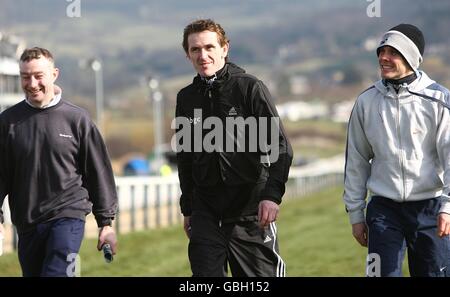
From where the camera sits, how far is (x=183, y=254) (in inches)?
685

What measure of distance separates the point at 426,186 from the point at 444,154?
0.22 m

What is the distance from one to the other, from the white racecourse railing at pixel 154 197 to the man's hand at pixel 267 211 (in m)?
9.75

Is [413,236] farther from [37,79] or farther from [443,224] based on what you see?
[37,79]

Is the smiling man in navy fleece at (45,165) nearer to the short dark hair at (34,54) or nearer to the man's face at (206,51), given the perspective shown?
the short dark hair at (34,54)

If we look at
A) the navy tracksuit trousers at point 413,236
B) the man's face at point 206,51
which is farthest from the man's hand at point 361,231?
the man's face at point 206,51

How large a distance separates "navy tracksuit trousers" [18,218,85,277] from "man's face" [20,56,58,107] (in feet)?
2.60

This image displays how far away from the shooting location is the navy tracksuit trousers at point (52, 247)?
300 inches

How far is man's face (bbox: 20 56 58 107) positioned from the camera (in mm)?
7797

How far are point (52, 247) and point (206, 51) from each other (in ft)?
5.13

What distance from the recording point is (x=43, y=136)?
25.7ft

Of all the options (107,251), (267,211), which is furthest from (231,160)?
(107,251)

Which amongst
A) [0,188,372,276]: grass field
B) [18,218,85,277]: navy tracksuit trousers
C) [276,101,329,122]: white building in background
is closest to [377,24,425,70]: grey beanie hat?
[18,218,85,277]: navy tracksuit trousers
